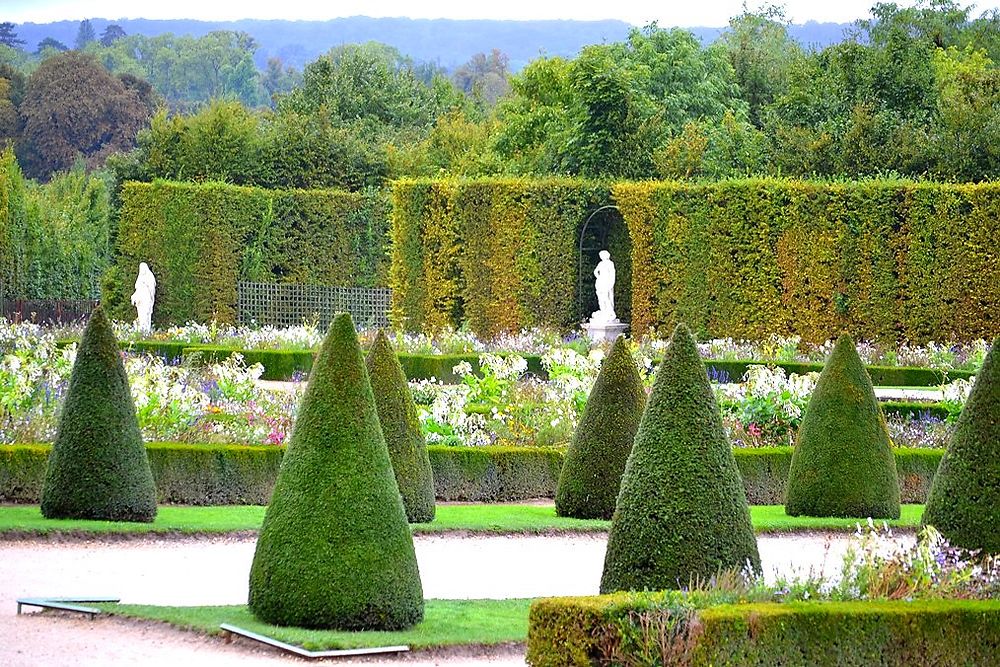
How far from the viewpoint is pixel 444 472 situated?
14602 millimetres

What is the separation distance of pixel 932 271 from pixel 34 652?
19.8 metres

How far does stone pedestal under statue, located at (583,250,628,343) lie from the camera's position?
2839 centimetres

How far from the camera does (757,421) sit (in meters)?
16.1

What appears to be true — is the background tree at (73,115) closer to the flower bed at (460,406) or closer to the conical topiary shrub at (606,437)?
the flower bed at (460,406)

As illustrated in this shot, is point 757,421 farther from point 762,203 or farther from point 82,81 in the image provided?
point 82,81

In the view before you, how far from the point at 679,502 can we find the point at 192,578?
3.50 metres

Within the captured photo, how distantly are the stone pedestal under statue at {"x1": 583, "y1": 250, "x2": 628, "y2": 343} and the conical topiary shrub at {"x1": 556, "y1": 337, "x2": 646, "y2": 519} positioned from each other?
15.1 metres

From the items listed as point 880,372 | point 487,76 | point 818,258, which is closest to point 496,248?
point 818,258

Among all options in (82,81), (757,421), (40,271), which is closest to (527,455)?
(757,421)

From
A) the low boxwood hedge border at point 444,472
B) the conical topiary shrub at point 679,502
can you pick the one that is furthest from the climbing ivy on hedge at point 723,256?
the conical topiary shrub at point 679,502

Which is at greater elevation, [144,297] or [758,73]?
[758,73]

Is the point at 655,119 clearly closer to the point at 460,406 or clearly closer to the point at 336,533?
the point at 460,406

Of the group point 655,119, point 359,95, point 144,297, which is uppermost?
point 359,95

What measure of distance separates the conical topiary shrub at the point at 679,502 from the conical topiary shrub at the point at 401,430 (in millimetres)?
4058
